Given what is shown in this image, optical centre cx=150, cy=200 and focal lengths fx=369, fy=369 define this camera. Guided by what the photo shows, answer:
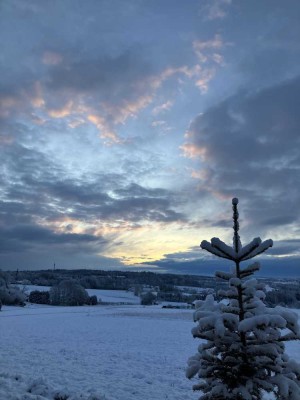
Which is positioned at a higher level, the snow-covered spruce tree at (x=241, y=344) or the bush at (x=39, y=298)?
the snow-covered spruce tree at (x=241, y=344)

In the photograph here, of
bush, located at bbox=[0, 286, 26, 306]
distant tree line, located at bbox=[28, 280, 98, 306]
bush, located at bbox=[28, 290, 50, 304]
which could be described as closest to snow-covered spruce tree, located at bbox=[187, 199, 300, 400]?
bush, located at bbox=[0, 286, 26, 306]

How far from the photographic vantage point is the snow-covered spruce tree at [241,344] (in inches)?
218

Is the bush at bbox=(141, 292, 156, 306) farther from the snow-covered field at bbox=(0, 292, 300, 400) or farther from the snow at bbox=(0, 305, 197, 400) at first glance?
the snow at bbox=(0, 305, 197, 400)

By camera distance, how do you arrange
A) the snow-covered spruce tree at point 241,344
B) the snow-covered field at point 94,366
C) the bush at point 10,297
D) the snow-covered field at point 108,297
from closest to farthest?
1. the snow-covered spruce tree at point 241,344
2. the snow-covered field at point 94,366
3. the bush at point 10,297
4. the snow-covered field at point 108,297

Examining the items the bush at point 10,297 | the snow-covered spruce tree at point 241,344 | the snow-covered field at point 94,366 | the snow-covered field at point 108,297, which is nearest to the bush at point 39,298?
the snow-covered field at point 108,297

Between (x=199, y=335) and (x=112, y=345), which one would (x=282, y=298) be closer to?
(x=112, y=345)

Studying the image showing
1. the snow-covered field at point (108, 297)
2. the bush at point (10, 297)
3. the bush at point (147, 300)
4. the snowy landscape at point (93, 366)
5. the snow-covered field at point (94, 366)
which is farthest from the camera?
the snow-covered field at point (108, 297)

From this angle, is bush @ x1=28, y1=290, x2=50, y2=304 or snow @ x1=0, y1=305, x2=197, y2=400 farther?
bush @ x1=28, y1=290, x2=50, y2=304

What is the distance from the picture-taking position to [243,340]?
5816 mm

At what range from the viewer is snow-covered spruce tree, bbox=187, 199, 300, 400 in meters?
5.54

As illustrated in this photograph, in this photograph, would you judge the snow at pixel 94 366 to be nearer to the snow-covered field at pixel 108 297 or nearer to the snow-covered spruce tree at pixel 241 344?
the snow-covered spruce tree at pixel 241 344

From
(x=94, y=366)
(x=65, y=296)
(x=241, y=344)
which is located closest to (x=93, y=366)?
(x=94, y=366)

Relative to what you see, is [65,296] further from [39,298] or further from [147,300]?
[147,300]

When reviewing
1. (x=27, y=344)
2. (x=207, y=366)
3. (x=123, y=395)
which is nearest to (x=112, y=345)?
(x=27, y=344)
